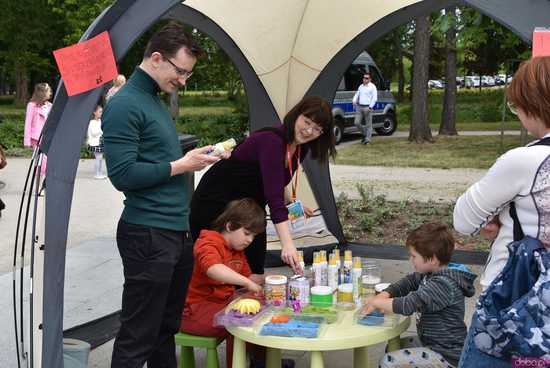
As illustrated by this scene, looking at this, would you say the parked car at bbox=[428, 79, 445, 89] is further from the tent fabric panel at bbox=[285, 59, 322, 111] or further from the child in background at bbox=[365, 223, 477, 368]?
the child in background at bbox=[365, 223, 477, 368]

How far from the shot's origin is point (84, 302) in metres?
5.42

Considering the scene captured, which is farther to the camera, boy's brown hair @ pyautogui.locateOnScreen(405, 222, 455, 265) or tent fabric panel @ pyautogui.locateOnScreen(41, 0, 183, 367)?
boy's brown hair @ pyautogui.locateOnScreen(405, 222, 455, 265)

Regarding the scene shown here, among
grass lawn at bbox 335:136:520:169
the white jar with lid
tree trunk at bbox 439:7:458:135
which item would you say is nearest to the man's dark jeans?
the white jar with lid

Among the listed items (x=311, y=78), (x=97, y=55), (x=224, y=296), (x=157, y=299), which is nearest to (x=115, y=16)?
(x=97, y=55)

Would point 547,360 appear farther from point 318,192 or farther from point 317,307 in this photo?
point 318,192

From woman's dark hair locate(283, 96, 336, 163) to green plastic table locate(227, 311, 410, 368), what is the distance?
1000 millimetres

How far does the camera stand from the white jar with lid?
3.49 m

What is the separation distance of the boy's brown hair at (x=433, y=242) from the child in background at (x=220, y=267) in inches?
32.4

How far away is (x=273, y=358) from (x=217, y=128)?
14.8 m

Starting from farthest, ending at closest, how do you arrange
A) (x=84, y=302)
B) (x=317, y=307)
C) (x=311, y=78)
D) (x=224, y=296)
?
(x=311, y=78) < (x=84, y=302) < (x=224, y=296) < (x=317, y=307)

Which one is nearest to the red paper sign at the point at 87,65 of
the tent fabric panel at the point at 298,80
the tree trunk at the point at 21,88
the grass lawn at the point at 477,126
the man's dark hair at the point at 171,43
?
the man's dark hair at the point at 171,43

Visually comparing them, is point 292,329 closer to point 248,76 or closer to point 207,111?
point 248,76

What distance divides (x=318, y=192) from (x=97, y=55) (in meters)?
4.06

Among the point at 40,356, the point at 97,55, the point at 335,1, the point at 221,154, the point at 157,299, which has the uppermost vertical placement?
the point at 335,1
